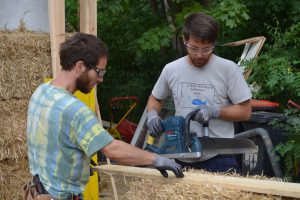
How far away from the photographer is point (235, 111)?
133 inches

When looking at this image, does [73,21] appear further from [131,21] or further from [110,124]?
[110,124]

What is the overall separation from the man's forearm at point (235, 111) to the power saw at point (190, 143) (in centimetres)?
14

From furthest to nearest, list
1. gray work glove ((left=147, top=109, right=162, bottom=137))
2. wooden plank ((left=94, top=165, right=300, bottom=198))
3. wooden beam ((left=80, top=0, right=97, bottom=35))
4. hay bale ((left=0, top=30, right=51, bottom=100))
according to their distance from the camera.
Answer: wooden beam ((left=80, top=0, right=97, bottom=35)) < hay bale ((left=0, top=30, right=51, bottom=100)) < gray work glove ((left=147, top=109, right=162, bottom=137)) < wooden plank ((left=94, top=165, right=300, bottom=198))

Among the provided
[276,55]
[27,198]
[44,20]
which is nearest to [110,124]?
[44,20]

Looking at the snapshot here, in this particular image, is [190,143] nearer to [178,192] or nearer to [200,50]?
[178,192]

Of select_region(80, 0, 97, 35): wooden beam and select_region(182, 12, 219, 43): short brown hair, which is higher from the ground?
select_region(80, 0, 97, 35): wooden beam

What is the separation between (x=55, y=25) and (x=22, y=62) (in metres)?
0.58

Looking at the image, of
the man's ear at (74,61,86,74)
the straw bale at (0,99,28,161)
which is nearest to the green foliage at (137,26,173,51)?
the straw bale at (0,99,28,161)

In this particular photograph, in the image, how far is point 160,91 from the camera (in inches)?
147

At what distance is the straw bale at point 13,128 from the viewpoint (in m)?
5.47

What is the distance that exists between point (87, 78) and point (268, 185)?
3.89 ft

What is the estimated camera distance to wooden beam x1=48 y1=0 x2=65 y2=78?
520cm

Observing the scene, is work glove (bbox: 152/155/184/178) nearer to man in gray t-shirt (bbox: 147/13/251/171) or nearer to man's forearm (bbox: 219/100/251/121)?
man in gray t-shirt (bbox: 147/13/251/171)

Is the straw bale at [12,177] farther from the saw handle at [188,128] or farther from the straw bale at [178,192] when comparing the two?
the saw handle at [188,128]
